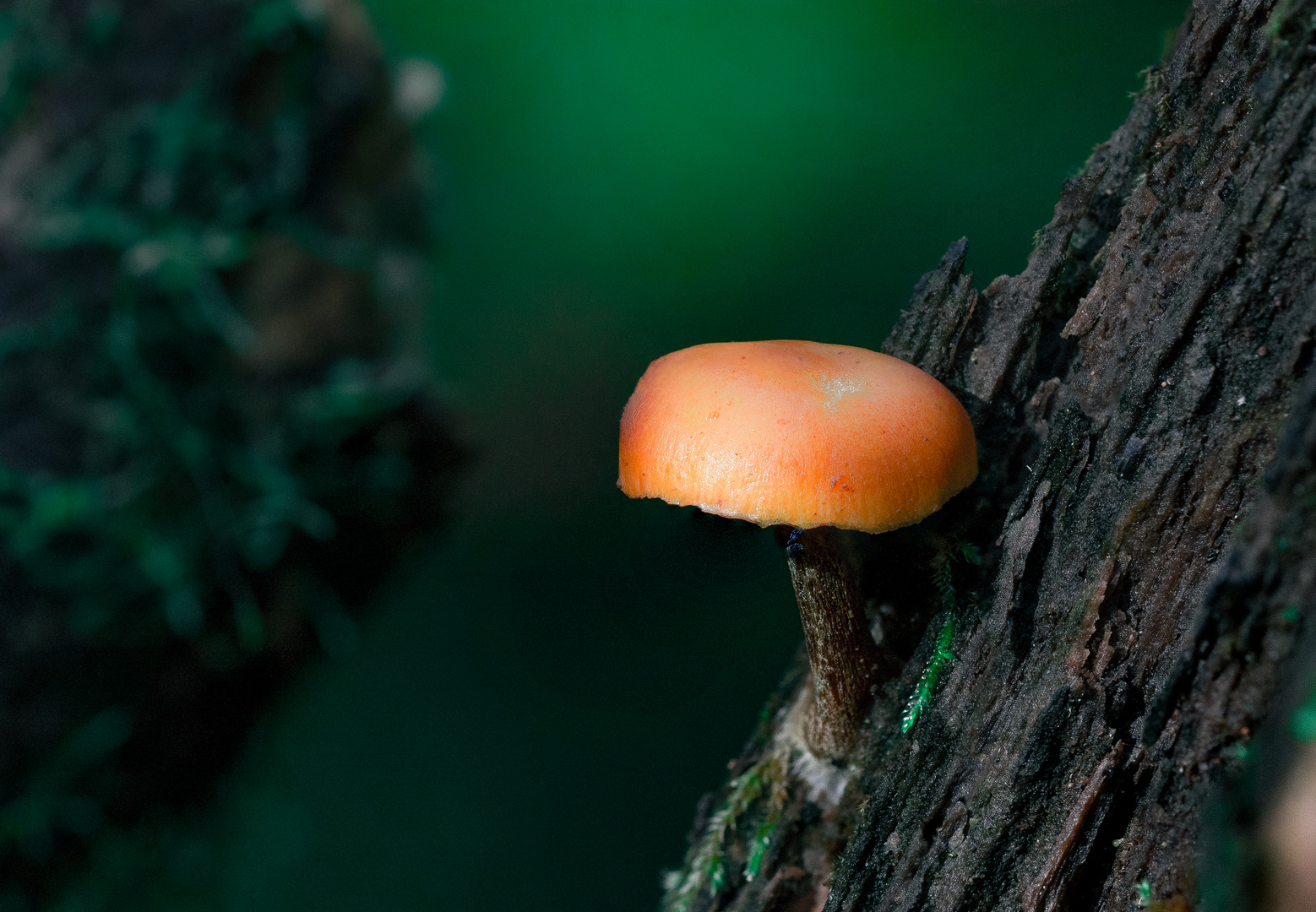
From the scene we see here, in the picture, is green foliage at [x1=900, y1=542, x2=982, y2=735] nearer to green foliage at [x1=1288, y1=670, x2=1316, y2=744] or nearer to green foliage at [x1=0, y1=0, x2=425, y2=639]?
green foliage at [x1=1288, y1=670, x2=1316, y2=744]

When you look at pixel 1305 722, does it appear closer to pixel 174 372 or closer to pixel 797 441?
pixel 797 441

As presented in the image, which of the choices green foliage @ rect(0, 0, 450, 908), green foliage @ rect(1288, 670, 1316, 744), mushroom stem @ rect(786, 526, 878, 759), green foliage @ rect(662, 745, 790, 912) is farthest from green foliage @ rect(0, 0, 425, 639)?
green foliage @ rect(1288, 670, 1316, 744)

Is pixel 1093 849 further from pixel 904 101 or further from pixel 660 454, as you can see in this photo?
pixel 904 101

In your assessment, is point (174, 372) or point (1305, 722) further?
point (174, 372)

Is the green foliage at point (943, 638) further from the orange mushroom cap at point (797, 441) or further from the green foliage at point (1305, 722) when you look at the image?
the green foliage at point (1305, 722)

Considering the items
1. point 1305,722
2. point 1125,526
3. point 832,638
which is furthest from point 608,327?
point 1305,722

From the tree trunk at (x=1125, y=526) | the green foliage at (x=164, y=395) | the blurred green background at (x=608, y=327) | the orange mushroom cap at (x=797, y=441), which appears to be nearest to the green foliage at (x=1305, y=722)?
the tree trunk at (x=1125, y=526)

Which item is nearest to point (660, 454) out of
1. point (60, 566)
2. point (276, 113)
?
point (276, 113)

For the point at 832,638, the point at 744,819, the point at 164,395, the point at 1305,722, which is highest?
the point at 1305,722
